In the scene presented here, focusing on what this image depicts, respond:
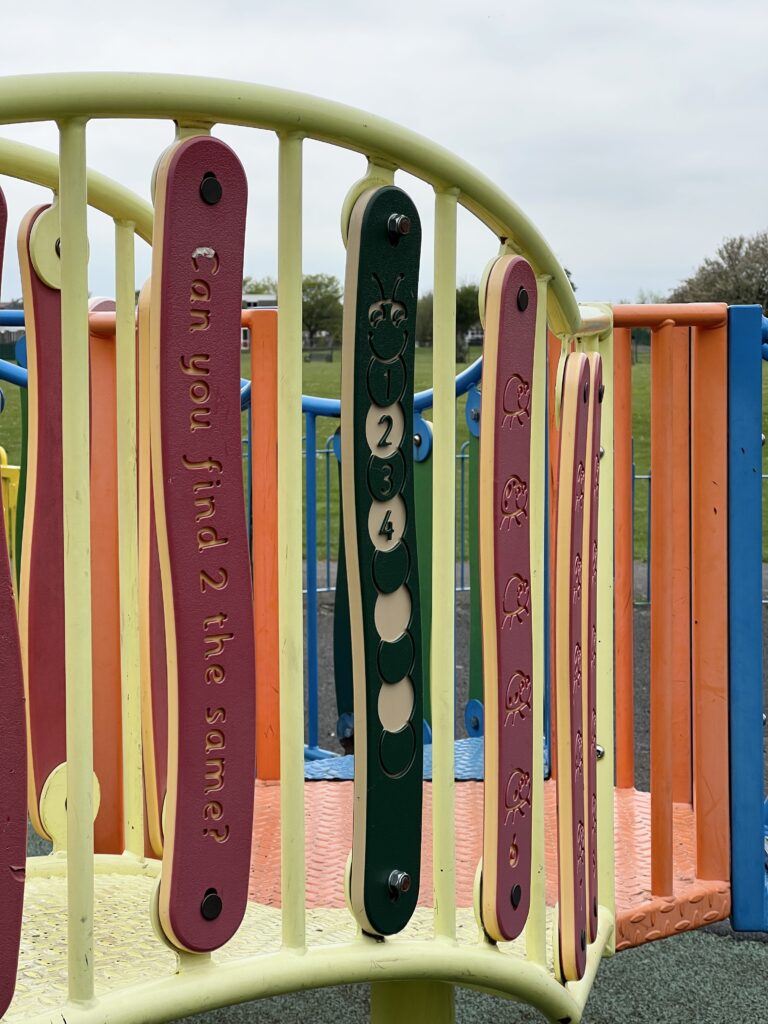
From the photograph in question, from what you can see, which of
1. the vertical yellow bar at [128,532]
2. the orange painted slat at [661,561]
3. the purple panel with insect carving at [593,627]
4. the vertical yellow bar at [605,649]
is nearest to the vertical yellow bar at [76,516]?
the vertical yellow bar at [128,532]

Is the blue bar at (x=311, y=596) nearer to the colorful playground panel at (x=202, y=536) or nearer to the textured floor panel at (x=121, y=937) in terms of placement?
the textured floor panel at (x=121, y=937)

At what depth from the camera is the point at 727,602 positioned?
2.20 m

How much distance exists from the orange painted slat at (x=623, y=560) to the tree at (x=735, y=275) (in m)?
37.1

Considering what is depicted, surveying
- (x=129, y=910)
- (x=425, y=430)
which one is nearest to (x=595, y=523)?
(x=129, y=910)

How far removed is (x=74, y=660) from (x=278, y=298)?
1.29 feet

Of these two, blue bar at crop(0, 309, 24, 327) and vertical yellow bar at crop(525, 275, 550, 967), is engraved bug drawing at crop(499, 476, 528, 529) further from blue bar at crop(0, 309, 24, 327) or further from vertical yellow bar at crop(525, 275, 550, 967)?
blue bar at crop(0, 309, 24, 327)

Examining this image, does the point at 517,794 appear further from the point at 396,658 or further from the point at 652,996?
the point at 652,996

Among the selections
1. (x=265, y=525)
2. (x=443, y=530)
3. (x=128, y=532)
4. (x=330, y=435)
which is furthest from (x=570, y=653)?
(x=330, y=435)

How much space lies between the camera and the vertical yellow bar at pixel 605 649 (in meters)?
1.83

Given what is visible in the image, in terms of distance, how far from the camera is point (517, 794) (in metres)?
1.45

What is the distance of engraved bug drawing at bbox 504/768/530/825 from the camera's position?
4.70 ft

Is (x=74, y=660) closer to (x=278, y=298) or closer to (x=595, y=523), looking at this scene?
(x=278, y=298)

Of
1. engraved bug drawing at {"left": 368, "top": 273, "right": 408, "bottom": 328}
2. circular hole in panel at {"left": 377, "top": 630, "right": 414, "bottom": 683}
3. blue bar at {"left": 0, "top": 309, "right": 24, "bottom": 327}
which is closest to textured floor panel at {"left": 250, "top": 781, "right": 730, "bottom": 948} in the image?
circular hole in panel at {"left": 377, "top": 630, "right": 414, "bottom": 683}

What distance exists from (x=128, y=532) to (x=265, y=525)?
1.05 metres
